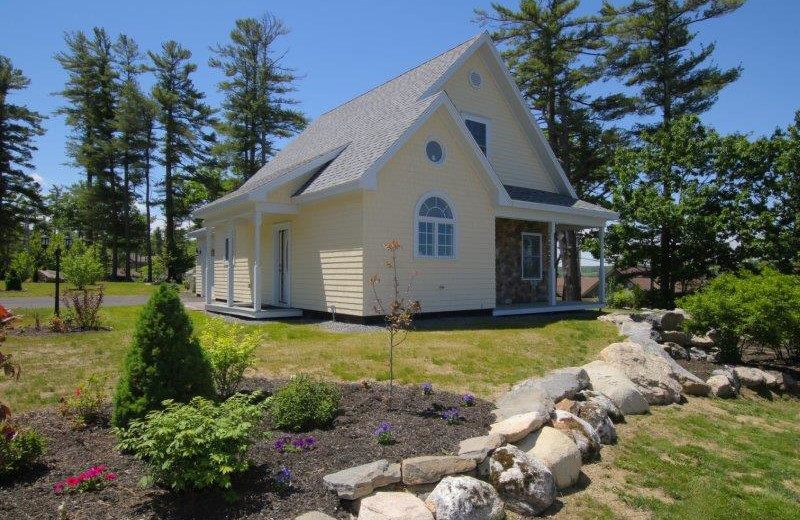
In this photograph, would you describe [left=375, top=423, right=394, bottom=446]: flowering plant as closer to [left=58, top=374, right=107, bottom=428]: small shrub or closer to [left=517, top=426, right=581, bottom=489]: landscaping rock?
[left=517, top=426, right=581, bottom=489]: landscaping rock

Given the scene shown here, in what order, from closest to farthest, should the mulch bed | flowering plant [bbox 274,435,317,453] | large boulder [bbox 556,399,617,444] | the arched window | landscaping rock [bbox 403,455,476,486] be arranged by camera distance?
the mulch bed
landscaping rock [bbox 403,455,476,486]
flowering plant [bbox 274,435,317,453]
large boulder [bbox 556,399,617,444]
the arched window

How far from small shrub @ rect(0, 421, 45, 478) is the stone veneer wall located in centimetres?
1294

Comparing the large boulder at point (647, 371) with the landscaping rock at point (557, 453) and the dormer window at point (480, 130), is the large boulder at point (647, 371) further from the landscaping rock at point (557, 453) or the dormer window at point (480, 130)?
the dormer window at point (480, 130)

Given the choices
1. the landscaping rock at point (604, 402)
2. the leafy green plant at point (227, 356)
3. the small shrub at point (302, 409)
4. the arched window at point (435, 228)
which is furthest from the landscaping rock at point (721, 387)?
the leafy green plant at point (227, 356)

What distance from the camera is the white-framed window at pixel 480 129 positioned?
15.6 m

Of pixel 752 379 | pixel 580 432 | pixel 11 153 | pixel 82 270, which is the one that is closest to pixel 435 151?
pixel 752 379

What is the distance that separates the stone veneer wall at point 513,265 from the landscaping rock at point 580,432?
10.3 meters

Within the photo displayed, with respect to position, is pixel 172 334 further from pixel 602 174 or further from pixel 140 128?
pixel 140 128

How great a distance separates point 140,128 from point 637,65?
30.5 meters

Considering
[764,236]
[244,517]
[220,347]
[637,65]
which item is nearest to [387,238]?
[220,347]

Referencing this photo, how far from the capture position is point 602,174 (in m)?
25.5

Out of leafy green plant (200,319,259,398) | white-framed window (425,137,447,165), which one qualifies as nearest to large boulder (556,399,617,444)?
leafy green plant (200,319,259,398)

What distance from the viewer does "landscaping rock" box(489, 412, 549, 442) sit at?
469 centimetres

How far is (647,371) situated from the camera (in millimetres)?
7492
